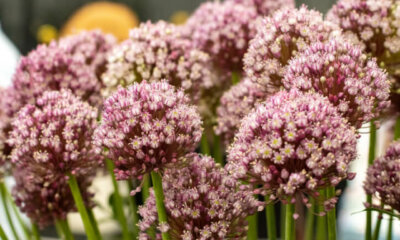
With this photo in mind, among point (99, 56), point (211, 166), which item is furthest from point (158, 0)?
point (211, 166)

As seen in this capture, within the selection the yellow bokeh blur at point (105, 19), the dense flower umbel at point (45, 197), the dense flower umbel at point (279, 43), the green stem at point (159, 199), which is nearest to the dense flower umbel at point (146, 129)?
the green stem at point (159, 199)

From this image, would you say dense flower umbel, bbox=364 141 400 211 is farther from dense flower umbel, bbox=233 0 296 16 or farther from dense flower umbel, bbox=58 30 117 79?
dense flower umbel, bbox=58 30 117 79

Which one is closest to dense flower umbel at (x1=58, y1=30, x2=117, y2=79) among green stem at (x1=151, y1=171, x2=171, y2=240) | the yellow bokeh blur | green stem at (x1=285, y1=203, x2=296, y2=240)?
green stem at (x1=151, y1=171, x2=171, y2=240)

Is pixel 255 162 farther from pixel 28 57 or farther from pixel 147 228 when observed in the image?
pixel 28 57

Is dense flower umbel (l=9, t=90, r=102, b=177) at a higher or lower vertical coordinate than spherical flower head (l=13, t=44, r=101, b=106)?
lower

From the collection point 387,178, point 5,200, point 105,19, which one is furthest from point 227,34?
point 105,19

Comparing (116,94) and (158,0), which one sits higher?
(158,0)

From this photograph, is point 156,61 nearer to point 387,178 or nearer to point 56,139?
point 56,139
